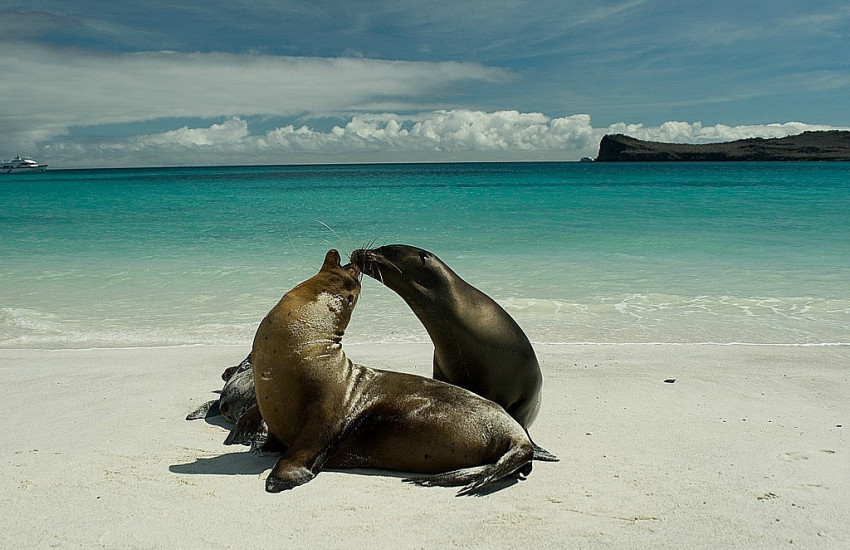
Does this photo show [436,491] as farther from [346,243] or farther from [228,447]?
[346,243]

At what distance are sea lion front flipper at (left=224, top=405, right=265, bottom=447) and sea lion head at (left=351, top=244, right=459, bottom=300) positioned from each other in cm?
101

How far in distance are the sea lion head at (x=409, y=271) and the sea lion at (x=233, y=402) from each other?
47.3 inches

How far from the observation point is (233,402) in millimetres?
5168

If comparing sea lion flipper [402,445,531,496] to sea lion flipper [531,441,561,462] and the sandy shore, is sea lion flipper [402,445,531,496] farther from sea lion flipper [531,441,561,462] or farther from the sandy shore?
sea lion flipper [531,441,561,462]

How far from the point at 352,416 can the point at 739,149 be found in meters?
123

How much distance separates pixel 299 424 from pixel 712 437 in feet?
7.94

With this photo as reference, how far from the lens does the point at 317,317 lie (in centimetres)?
411

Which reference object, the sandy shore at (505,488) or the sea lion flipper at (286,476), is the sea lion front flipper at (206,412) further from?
the sea lion flipper at (286,476)

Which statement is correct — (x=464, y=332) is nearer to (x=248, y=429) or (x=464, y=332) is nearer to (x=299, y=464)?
(x=299, y=464)

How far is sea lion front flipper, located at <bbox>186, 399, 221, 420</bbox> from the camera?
17.1 feet

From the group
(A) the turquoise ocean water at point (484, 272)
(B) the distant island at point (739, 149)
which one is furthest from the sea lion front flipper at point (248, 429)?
(B) the distant island at point (739, 149)

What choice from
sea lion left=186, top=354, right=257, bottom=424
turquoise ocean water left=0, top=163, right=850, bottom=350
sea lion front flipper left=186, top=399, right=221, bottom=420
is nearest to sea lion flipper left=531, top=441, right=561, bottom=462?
sea lion left=186, top=354, right=257, bottom=424

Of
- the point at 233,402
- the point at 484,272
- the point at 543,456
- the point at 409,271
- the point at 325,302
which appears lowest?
the point at 484,272

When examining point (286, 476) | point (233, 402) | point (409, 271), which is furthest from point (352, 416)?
point (233, 402)
